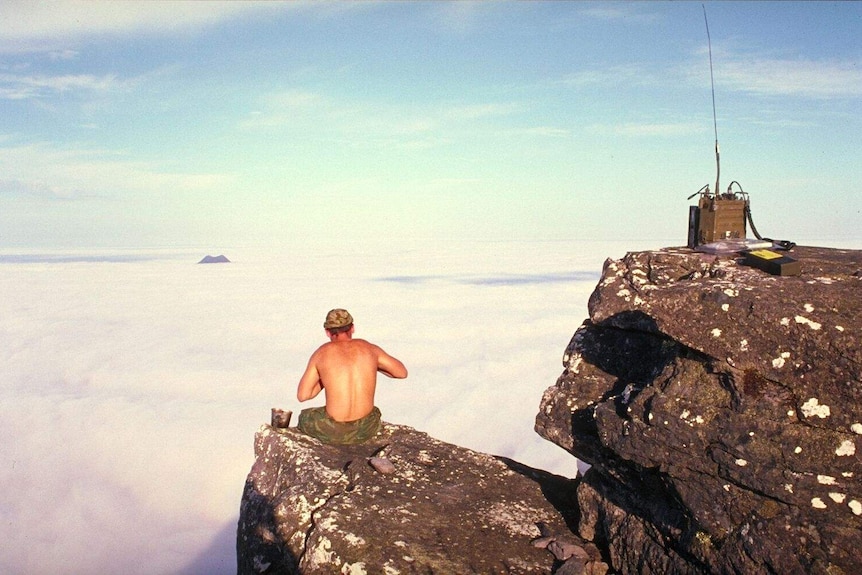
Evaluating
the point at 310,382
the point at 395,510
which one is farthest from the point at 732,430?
the point at 310,382

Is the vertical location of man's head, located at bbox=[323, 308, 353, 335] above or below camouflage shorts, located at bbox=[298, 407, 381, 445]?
above

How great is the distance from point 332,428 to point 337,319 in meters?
1.56

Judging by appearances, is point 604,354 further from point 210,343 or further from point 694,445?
point 210,343

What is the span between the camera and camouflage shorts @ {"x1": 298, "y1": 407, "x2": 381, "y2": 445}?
8758mm

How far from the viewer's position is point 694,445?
5.66 meters

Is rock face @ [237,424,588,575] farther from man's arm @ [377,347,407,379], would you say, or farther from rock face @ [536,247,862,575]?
man's arm @ [377,347,407,379]

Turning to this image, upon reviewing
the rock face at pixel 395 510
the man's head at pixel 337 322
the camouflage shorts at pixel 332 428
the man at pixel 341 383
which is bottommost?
the rock face at pixel 395 510

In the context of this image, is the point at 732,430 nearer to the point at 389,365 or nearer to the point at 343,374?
the point at 389,365

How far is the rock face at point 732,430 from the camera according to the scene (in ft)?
16.7

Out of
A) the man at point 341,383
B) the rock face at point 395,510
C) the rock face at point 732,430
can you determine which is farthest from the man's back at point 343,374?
the rock face at point 732,430

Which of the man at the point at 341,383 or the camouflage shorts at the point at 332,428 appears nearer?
the man at the point at 341,383

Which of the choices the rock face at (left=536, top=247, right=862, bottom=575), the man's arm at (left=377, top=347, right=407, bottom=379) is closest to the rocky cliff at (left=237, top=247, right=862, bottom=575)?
the rock face at (left=536, top=247, right=862, bottom=575)

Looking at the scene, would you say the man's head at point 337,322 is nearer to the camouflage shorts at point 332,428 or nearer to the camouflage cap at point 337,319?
the camouflage cap at point 337,319

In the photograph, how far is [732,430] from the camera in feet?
17.9
